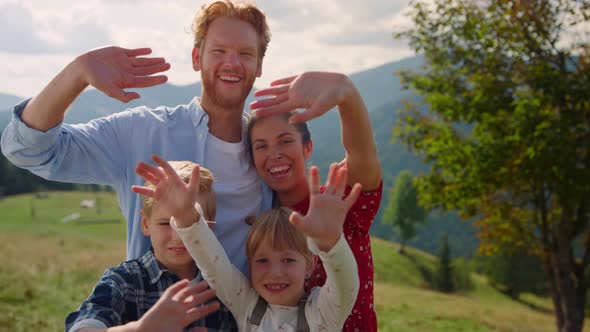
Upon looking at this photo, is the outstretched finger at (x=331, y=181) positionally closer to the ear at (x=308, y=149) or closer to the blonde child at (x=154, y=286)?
the blonde child at (x=154, y=286)

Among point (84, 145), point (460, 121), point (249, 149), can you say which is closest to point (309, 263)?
point (249, 149)

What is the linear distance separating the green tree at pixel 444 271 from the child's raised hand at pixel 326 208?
47.0 metres

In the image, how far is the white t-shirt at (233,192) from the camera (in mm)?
3340

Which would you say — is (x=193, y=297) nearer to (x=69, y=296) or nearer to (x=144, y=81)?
(x=144, y=81)

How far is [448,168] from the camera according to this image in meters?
12.6

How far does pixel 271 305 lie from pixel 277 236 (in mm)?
364

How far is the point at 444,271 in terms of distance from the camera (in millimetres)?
47656

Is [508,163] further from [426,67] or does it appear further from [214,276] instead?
[214,276]

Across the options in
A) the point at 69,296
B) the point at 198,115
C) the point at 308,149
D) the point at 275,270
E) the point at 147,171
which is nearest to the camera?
the point at 147,171

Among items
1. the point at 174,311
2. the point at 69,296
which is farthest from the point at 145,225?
the point at 69,296

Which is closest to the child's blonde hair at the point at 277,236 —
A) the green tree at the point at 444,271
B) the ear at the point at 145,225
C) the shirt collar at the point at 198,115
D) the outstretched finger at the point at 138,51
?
the ear at the point at 145,225

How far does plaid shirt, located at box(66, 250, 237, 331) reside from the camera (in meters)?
2.47

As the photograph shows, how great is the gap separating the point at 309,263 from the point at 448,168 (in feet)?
33.4

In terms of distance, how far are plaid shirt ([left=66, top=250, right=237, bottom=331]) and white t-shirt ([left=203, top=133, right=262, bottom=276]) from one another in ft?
1.12
